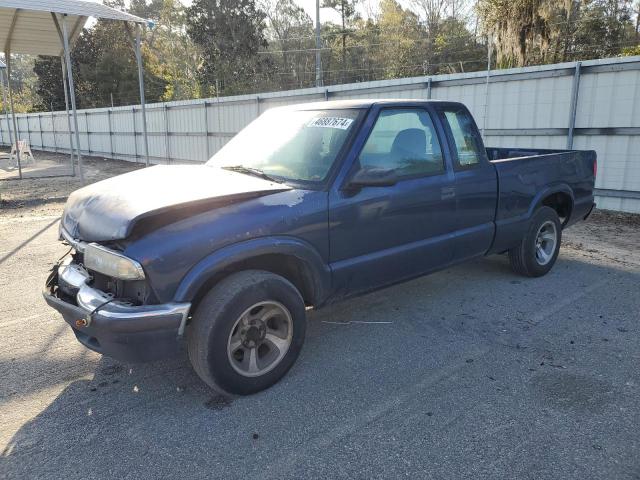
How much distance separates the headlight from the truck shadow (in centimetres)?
87

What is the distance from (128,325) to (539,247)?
456cm

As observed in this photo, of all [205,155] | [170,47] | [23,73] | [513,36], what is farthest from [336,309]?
[23,73]

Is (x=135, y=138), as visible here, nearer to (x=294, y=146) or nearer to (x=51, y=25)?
(x=51, y=25)

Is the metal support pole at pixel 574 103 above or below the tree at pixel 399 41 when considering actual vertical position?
below

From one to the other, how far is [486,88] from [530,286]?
20.0ft

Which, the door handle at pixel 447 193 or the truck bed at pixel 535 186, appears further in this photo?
the truck bed at pixel 535 186

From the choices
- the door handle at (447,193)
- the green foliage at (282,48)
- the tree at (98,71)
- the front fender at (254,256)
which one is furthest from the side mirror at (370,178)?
the tree at (98,71)

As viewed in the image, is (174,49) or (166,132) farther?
(174,49)

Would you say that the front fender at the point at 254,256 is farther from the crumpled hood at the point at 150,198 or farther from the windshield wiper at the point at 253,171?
the windshield wiper at the point at 253,171

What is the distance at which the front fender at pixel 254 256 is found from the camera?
9.65 ft

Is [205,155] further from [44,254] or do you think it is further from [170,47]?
[170,47]

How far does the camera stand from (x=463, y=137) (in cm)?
472

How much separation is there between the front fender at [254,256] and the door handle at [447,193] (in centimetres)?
133

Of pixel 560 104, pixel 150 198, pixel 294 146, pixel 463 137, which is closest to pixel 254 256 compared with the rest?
pixel 150 198
